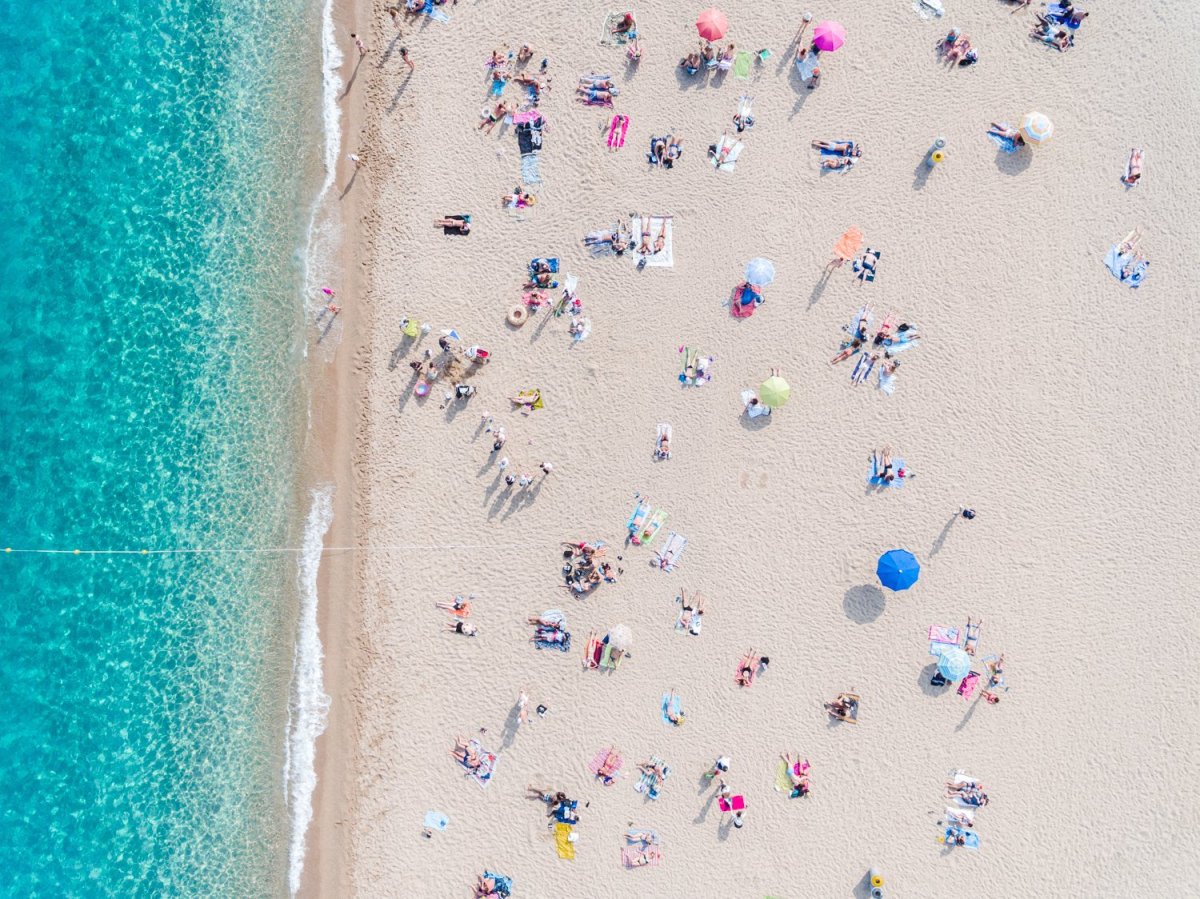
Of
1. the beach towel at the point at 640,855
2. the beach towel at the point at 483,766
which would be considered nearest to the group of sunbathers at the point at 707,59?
the beach towel at the point at 483,766

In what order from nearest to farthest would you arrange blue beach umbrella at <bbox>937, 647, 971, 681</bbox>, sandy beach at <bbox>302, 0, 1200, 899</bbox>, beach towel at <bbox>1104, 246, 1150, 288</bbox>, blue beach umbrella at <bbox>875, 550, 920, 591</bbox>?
blue beach umbrella at <bbox>875, 550, 920, 591</bbox> → blue beach umbrella at <bbox>937, 647, 971, 681</bbox> → sandy beach at <bbox>302, 0, 1200, 899</bbox> → beach towel at <bbox>1104, 246, 1150, 288</bbox>

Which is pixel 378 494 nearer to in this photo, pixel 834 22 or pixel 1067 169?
pixel 834 22

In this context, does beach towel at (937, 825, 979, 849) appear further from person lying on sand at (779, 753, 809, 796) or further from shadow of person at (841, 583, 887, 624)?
shadow of person at (841, 583, 887, 624)

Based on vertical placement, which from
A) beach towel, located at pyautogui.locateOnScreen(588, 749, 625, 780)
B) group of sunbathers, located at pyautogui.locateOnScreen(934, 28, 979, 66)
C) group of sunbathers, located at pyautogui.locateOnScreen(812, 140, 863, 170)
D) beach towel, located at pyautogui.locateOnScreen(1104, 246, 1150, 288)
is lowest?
beach towel, located at pyautogui.locateOnScreen(588, 749, 625, 780)

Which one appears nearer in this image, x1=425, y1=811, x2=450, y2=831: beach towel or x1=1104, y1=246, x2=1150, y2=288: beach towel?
x1=425, y1=811, x2=450, y2=831: beach towel

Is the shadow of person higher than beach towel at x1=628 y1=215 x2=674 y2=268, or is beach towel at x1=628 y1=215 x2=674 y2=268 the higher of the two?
beach towel at x1=628 y1=215 x2=674 y2=268

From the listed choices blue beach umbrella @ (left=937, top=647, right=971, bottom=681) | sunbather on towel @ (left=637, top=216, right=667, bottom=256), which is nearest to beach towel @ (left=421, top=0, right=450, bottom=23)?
sunbather on towel @ (left=637, top=216, right=667, bottom=256)

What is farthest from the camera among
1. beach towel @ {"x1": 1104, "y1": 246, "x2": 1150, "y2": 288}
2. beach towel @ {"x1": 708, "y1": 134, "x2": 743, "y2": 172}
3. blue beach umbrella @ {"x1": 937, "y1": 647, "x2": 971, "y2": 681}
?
beach towel @ {"x1": 1104, "y1": 246, "x2": 1150, "y2": 288}
